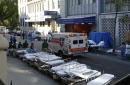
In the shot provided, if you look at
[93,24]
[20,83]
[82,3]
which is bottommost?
[20,83]

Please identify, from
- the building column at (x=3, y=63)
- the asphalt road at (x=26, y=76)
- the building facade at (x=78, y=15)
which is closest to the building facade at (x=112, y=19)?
the building facade at (x=78, y=15)

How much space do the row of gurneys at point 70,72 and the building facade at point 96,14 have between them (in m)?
10.5

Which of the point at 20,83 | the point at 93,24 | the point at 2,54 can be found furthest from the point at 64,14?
the point at 2,54

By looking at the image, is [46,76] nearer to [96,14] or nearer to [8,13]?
[96,14]

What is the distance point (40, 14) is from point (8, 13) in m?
9.91

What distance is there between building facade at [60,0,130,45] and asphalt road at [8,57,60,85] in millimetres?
11116

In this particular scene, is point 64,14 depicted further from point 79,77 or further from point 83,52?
point 79,77

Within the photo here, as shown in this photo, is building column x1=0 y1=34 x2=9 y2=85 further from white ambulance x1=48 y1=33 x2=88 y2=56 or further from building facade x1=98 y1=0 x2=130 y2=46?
building facade x1=98 y1=0 x2=130 y2=46

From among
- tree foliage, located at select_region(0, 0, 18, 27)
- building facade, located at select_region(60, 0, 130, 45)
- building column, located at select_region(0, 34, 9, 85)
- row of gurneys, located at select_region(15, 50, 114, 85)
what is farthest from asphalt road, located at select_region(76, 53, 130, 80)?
tree foliage, located at select_region(0, 0, 18, 27)

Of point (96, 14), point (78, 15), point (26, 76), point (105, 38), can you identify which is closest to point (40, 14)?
point (78, 15)

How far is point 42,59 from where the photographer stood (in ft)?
77.5

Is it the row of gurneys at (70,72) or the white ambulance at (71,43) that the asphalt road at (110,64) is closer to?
the white ambulance at (71,43)

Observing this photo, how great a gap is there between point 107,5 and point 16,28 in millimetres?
38753

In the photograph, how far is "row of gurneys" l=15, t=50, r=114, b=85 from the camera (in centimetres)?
1515
